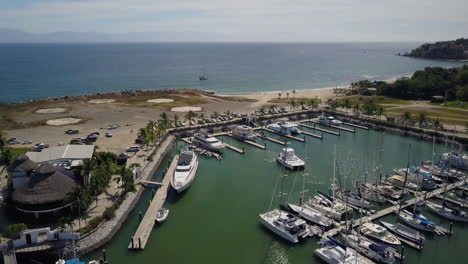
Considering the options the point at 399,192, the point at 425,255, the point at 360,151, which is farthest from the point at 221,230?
the point at 360,151

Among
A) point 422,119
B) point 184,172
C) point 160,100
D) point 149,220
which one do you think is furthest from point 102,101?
point 422,119

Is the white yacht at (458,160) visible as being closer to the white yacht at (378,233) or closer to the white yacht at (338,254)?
the white yacht at (378,233)

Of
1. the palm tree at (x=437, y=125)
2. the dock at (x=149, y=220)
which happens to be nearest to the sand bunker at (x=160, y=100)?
the dock at (x=149, y=220)

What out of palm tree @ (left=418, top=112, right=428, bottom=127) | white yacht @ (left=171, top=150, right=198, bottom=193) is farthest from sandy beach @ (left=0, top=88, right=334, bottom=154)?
palm tree @ (left=418, top=112, right=428, bottom=127)

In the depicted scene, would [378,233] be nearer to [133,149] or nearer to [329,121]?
[133,149]

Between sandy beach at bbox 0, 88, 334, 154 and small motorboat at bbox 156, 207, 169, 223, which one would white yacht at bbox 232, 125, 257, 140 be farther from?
small motorboat at bbox 156, 207, 169, 223

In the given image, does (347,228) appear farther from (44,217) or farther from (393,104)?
(393,104)
